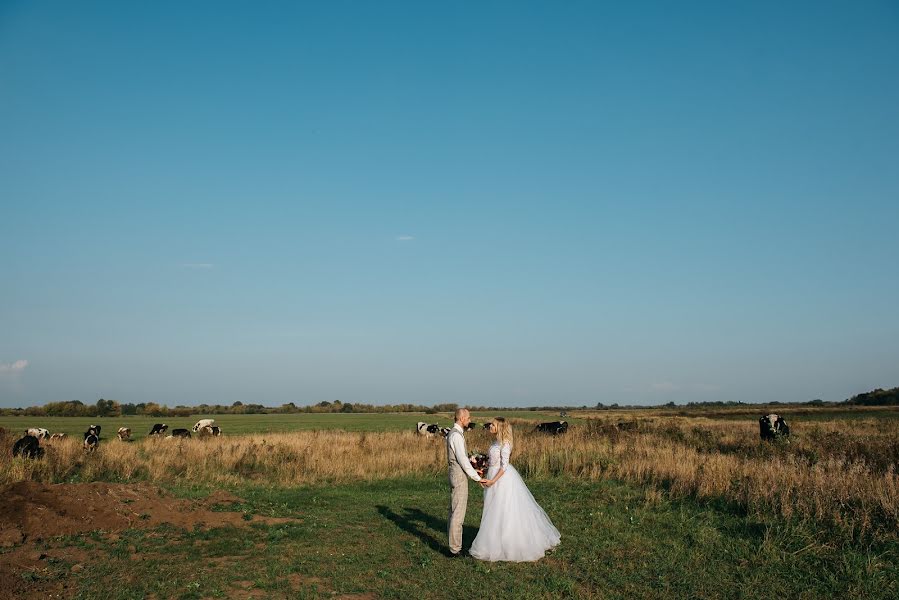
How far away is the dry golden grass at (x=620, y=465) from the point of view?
1279 cm

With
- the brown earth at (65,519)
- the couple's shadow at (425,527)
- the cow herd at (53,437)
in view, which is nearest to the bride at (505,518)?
the couple's shadow at (425,527)

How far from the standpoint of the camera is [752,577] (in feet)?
31.4

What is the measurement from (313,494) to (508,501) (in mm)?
10595

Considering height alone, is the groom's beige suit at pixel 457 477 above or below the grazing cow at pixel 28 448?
above

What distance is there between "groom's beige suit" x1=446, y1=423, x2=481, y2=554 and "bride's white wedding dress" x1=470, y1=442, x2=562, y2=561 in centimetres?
40

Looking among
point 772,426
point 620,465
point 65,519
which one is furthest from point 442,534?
point 772,426

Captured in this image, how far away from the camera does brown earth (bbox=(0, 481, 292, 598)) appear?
31.1ft

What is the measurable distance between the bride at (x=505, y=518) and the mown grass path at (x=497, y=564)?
0.29 meters

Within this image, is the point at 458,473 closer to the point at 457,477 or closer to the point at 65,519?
the point at 457,477

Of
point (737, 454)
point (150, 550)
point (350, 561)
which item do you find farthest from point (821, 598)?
point (737, 454)

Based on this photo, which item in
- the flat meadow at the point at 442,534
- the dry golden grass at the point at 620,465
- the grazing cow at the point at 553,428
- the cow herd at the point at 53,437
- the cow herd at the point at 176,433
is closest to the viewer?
the flat meadow at the point at 442,534

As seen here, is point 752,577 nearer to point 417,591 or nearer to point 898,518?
point 898,518

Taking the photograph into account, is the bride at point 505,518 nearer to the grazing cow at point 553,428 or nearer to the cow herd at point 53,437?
the cow herd at point 53,437

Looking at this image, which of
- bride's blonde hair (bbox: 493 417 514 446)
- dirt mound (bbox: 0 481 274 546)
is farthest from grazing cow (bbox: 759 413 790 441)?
dirt mound (bbox: 0 481 274 546)
